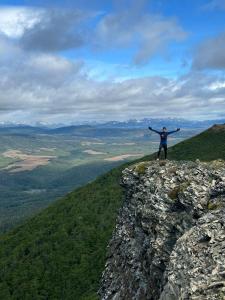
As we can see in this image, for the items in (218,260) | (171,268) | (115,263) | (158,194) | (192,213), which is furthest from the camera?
(115,263)

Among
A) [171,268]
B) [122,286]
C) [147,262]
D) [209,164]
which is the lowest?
[122,286]

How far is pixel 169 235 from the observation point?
164 ft

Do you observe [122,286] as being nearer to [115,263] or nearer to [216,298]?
[115,263]

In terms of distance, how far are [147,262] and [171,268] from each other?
12.8m

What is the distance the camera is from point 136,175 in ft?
202

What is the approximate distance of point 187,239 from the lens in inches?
1625

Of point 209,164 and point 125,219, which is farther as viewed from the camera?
point 125,219

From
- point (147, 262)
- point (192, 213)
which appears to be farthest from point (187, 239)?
point (147, 262)

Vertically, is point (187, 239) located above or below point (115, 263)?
above

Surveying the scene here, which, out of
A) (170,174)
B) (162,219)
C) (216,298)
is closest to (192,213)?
(162,219)

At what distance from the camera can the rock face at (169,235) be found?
37.2 metres

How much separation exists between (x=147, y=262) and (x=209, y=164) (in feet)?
52.9

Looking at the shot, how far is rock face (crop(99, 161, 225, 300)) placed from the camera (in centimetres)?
3725

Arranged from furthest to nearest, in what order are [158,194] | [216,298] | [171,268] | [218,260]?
[158,194]
[171,268]
[218,260]
[216,298]
